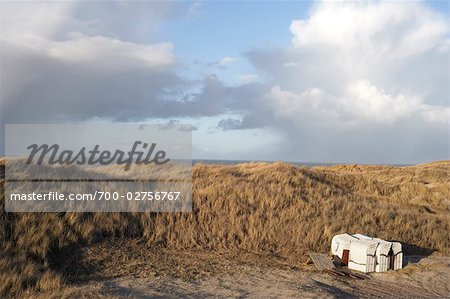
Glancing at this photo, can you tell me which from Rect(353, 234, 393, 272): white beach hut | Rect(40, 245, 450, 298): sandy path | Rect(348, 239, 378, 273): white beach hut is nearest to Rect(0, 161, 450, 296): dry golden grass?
Rect(40, 245, 450, 298): sandy path

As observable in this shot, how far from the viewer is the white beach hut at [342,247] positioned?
1170 cm

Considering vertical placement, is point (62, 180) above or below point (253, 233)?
above

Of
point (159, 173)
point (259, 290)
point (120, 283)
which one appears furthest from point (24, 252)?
point (159, 173)

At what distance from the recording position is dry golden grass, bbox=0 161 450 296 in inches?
400

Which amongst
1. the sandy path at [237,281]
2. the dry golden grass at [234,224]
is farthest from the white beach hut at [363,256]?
the dry golden grass at [234,224]

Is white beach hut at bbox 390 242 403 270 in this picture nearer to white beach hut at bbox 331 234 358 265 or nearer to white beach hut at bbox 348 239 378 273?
white beach hut at bbox 348 239 378 273

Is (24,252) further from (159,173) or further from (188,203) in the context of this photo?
(159,173)

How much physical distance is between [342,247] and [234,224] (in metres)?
2.91

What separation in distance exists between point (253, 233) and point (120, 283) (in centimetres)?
466

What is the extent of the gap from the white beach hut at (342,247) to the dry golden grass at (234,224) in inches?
36.3

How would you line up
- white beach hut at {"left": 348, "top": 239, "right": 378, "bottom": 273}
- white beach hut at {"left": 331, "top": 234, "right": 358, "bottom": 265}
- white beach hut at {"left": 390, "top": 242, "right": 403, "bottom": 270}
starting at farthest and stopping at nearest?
1. white beach hut at {"left": 331, "top": 234, "right": 358, "bottom": 265}
2. white beach hut at {"left": 390, "top": 242, "right": 403, "bottom": 270}
3. white beach hut at {"left": 348, "top": 239, "right": 378, "bottom": 273}

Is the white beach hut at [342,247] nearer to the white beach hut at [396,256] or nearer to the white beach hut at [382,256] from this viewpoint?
the white beach hut at [382,256]

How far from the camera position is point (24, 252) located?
993cm

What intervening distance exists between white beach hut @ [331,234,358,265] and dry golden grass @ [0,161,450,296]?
921mm
